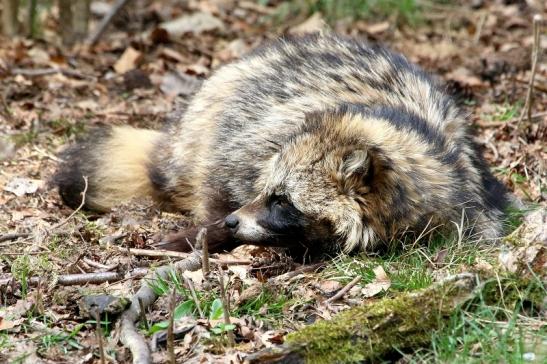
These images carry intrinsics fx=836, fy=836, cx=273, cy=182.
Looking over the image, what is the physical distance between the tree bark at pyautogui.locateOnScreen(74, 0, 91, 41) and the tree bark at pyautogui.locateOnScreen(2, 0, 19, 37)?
2.29 ft

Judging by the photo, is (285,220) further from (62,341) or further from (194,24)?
(194,24)

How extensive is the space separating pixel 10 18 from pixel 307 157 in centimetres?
625

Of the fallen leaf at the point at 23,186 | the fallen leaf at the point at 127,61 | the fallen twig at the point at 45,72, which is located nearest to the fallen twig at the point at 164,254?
the fallen leaf at the point at 23,186

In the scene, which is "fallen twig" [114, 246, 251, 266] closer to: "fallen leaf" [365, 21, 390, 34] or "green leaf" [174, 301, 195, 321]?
"green leaf" [174, 301, 195, 321]

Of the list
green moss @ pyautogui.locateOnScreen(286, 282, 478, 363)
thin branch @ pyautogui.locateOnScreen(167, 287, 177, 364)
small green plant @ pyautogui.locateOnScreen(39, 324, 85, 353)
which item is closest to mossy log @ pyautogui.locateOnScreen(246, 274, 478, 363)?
green moss @ pyautogui.locateOnScreen(286, 282, 478, 363)

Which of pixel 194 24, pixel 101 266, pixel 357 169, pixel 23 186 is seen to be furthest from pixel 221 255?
pixel 194 24

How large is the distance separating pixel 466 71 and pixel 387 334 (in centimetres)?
548

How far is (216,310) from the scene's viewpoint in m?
4.19

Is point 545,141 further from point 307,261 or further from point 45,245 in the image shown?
point 45,245

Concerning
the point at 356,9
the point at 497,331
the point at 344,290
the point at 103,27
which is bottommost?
the point at 103,27

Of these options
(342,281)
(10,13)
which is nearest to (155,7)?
(10,13)

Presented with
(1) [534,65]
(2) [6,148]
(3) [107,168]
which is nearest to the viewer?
(3) [107,168]

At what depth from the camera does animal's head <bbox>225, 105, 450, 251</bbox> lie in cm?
496

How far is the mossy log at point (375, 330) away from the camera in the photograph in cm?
370
